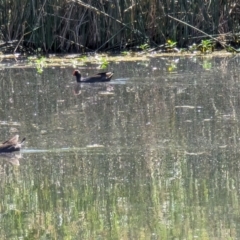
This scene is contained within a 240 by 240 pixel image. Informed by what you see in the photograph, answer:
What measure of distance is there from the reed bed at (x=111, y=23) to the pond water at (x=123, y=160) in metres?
3.21

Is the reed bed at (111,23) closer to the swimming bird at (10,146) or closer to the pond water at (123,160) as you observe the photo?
the pond water at (123,160)

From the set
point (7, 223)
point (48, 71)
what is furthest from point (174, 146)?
point (48, 71)

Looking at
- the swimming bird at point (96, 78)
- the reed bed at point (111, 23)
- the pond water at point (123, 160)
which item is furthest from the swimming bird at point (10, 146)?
the reed bed at point (111, 23)

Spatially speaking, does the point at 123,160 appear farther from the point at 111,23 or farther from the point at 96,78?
the point at 111,23

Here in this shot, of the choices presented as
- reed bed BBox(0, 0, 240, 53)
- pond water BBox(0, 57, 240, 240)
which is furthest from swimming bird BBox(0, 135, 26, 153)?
reed bed BBox(0, 0, 240, 53)

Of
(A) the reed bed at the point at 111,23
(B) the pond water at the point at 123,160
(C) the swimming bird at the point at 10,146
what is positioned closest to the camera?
(B) the pond water at the point at 123,160

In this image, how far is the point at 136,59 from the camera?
14.0m

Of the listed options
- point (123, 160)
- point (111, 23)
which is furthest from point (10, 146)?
point (111, 23)

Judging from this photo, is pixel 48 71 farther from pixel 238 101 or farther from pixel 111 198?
pixel 111 198

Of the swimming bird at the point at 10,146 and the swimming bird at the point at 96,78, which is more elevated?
the swimming bird at the point at 10,146

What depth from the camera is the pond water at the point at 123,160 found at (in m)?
5.11

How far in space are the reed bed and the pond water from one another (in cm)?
321

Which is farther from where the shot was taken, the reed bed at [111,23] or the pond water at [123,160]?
the reed bed at [111,23]

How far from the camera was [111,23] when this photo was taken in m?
14.9
